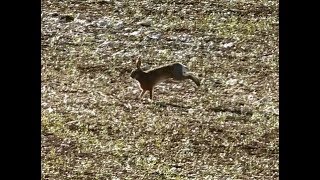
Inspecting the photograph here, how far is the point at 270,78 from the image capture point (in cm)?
313

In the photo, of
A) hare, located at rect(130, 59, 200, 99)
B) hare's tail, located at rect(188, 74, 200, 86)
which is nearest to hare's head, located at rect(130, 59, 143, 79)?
hare, located at rect(130, 59, 200, 99)

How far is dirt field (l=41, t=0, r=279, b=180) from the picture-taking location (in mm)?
2938

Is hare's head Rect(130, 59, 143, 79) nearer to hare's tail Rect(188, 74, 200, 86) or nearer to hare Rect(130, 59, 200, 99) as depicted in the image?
hare Rect(130, 59, 200, 99)

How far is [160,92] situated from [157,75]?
61 mm

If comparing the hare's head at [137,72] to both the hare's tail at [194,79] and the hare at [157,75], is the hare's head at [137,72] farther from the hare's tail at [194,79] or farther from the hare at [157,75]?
the hare's tail at [194,79]

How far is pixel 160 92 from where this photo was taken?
3125mm

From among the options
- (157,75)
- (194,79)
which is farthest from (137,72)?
(194,79)

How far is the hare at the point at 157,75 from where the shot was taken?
3.10 metres

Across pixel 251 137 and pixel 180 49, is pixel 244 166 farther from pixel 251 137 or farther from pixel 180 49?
pixel 180 49

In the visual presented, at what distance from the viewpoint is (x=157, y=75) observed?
10.2ft

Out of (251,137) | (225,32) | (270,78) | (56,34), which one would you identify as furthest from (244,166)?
(56,34)

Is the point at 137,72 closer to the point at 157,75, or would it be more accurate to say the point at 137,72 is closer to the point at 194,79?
the point at 157,75

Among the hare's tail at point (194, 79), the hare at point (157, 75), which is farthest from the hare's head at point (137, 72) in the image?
the hare's tail at point (194, 79)

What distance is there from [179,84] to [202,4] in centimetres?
38
